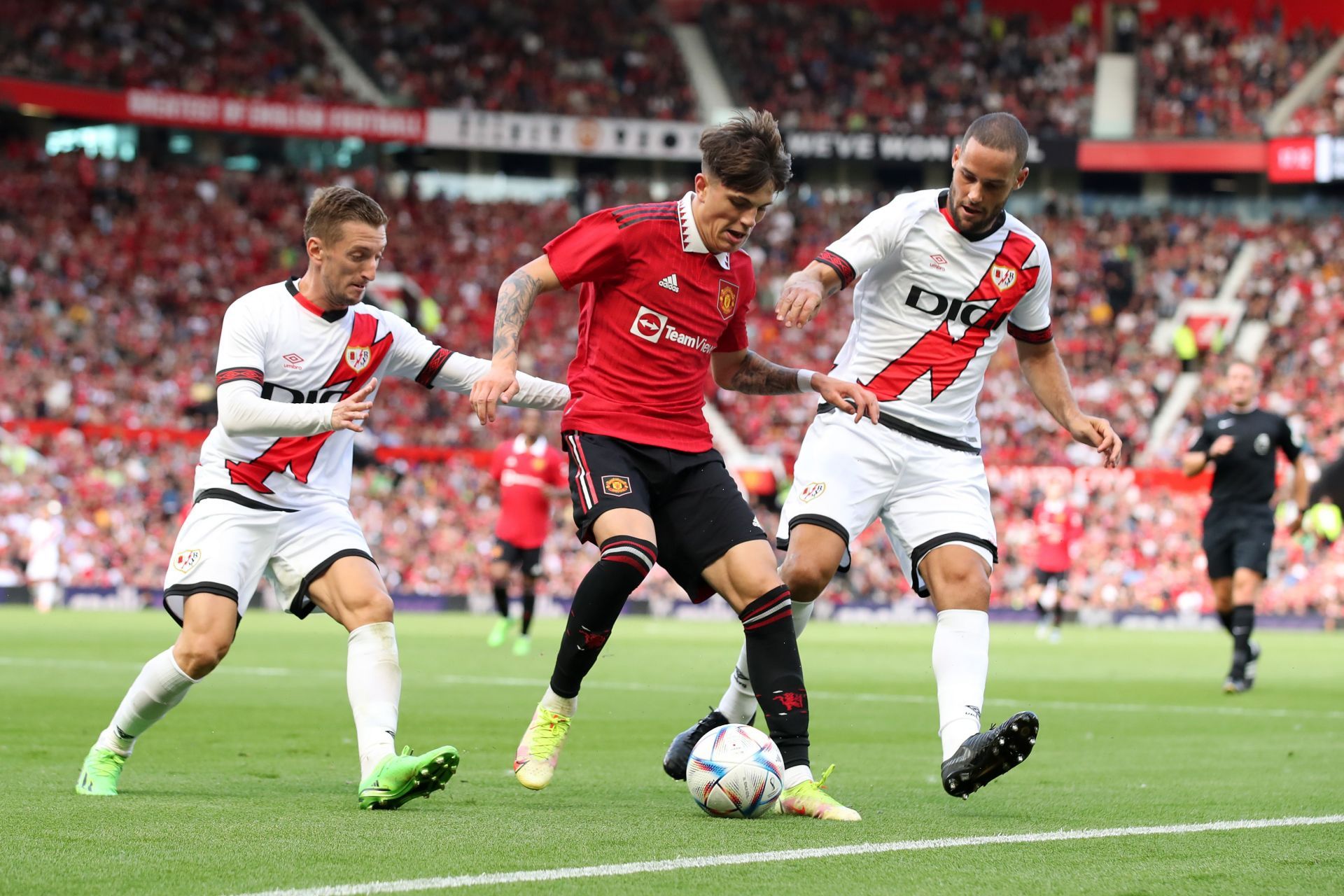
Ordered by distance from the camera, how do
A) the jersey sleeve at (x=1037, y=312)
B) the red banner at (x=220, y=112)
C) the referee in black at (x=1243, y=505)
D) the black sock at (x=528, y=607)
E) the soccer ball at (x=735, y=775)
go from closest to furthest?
the soccer ball at (x=735, y=775)
the jersey sleeve at (x=1037, y=312)
the referee in black at (x=1243, y=505)
the black sock at (x=528, y=607)
the red banner at (x=220, y=112)

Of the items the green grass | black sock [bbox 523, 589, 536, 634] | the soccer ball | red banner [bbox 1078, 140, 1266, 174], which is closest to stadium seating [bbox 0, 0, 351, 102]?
red banner [bbox 1078, 140, 1266, 174]

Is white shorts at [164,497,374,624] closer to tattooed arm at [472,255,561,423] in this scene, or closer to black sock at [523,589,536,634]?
tattooed arm at [472,255,561,423]

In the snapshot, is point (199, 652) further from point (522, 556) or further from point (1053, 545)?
point (1053, 545)

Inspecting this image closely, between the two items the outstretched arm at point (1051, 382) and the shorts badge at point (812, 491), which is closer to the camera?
the shorts badge at point (812, 491)

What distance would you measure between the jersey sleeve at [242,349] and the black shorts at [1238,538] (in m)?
9.01

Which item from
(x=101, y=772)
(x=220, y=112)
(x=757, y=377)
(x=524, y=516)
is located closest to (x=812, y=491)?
(x=757, y=377)

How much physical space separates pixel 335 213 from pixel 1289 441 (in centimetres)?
911

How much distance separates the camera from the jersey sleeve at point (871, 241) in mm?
6160

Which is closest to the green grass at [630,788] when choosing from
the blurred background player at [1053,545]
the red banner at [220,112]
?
the blurred background player at [1053,545]

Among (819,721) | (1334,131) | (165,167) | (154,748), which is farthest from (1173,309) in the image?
(154,748)

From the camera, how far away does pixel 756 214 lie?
5.91m

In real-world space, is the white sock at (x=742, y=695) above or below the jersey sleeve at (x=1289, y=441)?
below

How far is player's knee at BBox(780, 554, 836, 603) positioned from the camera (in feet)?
20.5

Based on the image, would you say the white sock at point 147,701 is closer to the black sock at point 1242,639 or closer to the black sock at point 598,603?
the black sock at point 598,603
